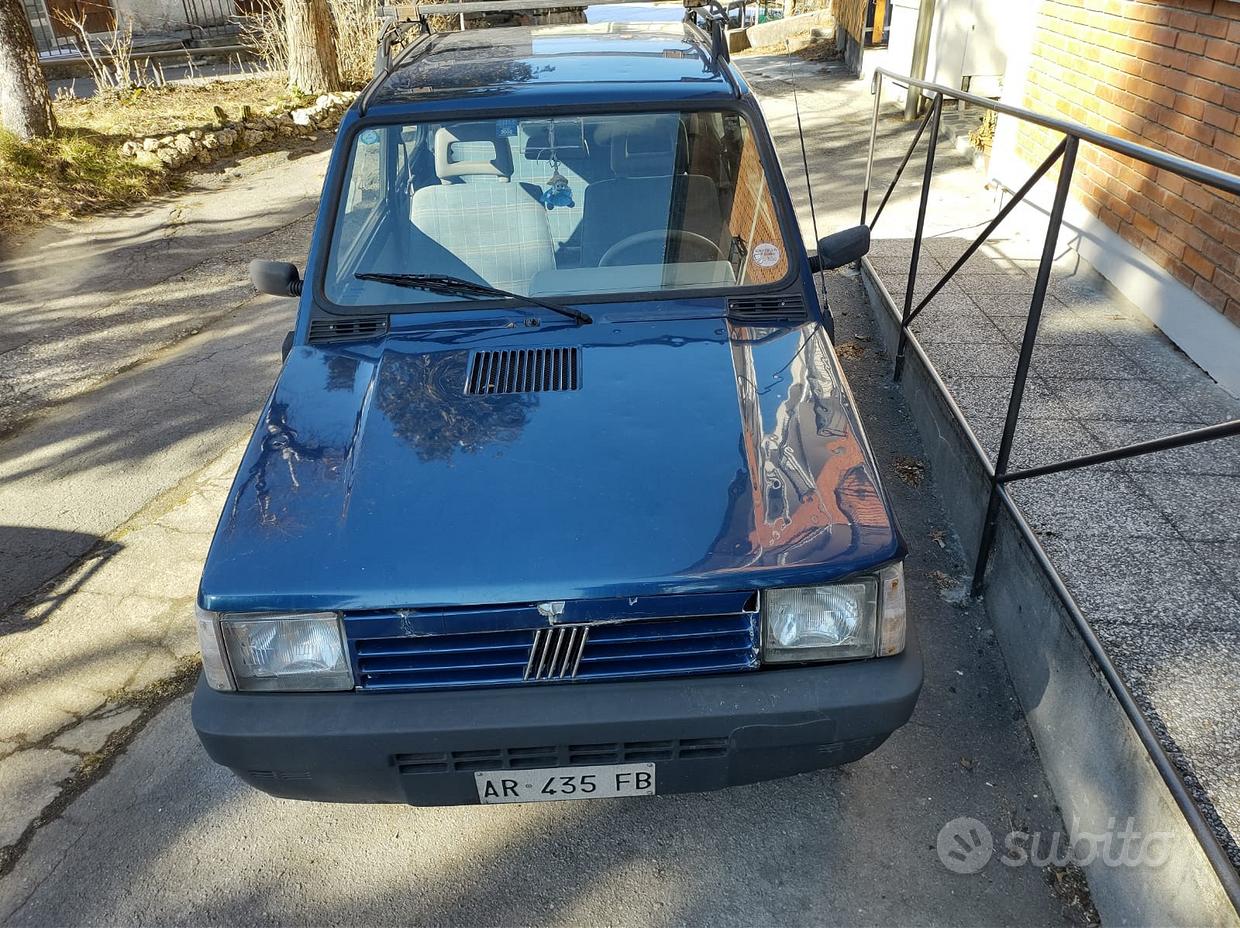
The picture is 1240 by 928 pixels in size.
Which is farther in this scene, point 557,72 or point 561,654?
point 557,72

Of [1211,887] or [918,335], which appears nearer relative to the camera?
[1211,887]

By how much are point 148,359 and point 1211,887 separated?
20.7ft

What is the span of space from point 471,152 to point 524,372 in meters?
0.98

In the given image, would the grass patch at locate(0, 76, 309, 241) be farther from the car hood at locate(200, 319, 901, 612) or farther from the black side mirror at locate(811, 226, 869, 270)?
the black side mirror at locate(811, 226, 869, 270)

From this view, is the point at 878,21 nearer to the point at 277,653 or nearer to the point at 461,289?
the point at 461,289

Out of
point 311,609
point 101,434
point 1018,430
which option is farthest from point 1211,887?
point 101,434

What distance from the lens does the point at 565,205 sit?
10.6 feet

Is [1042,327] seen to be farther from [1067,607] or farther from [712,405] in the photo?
[712,405]

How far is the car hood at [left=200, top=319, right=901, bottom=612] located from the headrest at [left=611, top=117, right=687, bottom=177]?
0.68m

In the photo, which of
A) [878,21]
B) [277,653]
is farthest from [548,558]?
[878,21]

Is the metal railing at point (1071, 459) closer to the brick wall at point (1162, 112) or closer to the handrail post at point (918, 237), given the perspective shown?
the handrail post at point (918, 237)

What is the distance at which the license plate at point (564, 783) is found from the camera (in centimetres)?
220

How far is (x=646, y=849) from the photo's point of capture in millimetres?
2590

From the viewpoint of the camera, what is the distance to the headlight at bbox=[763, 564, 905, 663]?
7.06 feet
